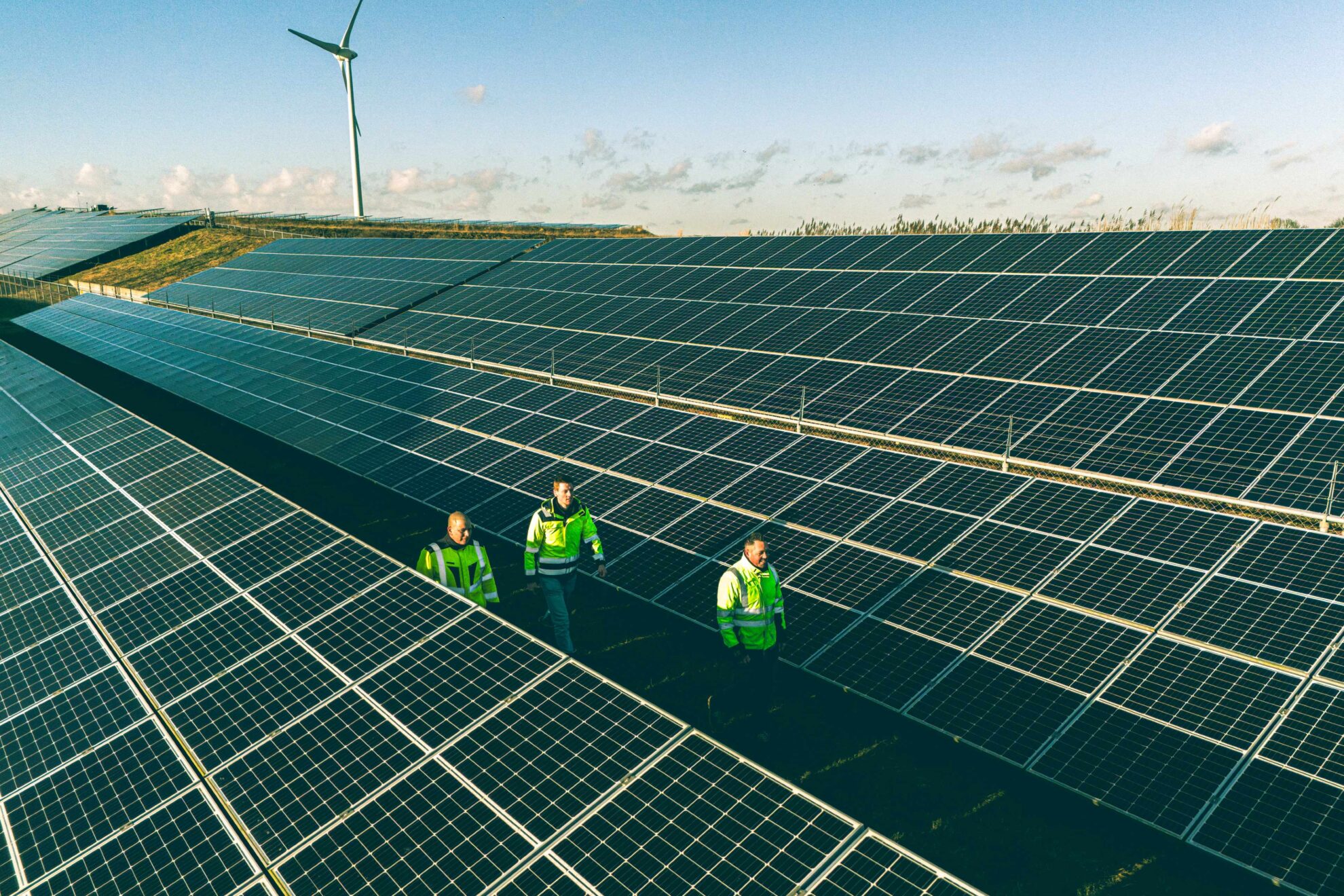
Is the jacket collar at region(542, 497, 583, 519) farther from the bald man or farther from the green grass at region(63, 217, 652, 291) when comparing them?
the green grass at region(63, 217, 652, 291)

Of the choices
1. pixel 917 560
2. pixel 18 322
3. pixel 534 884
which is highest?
pixel 534 884

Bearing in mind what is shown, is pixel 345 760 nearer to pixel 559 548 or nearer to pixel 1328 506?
pixel 559 548

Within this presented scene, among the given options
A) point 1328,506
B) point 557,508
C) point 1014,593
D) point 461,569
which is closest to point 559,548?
point 557,508


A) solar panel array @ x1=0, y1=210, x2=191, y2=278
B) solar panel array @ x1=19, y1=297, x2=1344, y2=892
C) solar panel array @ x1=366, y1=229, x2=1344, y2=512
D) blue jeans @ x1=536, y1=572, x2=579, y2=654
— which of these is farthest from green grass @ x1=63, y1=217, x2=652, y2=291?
blue jeans @ x1=536, y1=572, x2=579, y2=654

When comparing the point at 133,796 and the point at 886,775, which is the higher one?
the point at 133,796

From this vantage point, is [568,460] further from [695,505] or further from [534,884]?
[534,884]

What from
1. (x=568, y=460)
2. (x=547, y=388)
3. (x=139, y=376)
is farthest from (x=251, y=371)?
(x=568, y=460)

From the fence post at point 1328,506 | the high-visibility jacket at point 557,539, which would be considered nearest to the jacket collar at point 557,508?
the high-visibility jacket at point 557,539
